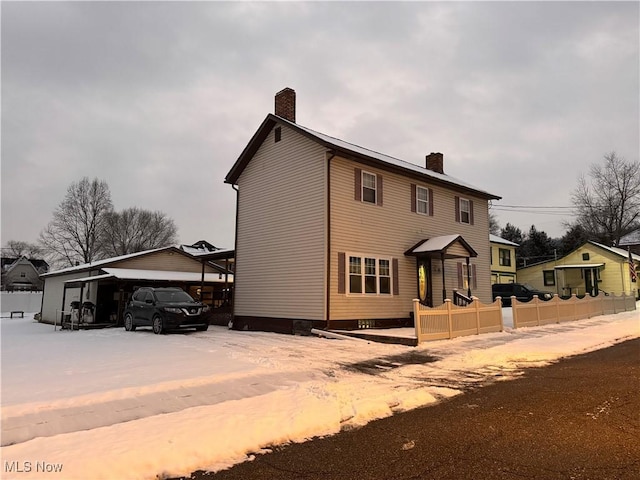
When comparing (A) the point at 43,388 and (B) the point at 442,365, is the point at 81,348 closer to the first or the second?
(A) the point at 43,388

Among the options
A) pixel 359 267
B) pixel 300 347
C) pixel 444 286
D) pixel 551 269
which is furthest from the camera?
pixel 551 269

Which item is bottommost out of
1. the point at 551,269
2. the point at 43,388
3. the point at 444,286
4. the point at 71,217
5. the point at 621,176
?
the point at 43,388

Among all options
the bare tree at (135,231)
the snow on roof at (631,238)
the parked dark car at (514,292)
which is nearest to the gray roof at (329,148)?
the parked dark car at (514,292)

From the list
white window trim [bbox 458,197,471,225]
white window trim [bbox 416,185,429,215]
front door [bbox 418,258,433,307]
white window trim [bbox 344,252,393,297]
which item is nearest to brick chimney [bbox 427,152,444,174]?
white window trim [bbox 458,197,471,225]

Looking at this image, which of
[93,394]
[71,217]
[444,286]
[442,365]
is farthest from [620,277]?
[71,217]

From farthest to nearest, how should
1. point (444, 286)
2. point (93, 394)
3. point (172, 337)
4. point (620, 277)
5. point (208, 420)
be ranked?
1. point (620, 277)
2. point (444, 286)
3. point (172, 337)
4. point (93, 394)
5. point (208, 420)

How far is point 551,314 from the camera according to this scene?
18.4 metres

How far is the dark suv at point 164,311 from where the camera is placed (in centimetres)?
1553

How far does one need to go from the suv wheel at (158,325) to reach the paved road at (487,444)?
12.0 metres

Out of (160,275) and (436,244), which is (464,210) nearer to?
(436,244)

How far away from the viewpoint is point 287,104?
18078mm

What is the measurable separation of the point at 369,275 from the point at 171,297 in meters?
7.69

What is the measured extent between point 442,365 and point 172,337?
30.2ft

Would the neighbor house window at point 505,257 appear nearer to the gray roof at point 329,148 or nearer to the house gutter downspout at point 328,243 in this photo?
the gray roof at point 329,148
